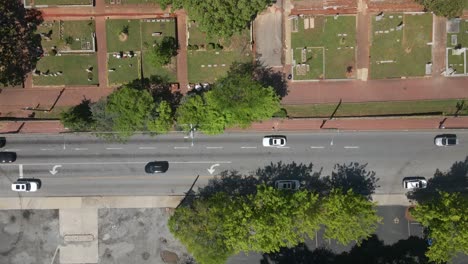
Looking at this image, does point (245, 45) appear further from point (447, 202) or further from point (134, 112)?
point (447, 202)

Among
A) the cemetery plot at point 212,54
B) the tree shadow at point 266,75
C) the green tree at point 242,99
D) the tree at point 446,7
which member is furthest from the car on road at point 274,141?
the tree at point 446,7

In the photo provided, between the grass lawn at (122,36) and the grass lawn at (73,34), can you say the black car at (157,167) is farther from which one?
the grass lawn at (73,34)

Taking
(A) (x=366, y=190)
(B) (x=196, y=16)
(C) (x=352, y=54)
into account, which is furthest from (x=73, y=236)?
(C) (x=352, y=54)

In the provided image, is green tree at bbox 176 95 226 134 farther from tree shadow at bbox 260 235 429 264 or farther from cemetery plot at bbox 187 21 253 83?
tree shadow at bbox 260 235 429 264

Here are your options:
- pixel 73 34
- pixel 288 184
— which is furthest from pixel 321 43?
pixel 73 34

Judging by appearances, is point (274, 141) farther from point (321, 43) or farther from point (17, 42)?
point (17, 42)

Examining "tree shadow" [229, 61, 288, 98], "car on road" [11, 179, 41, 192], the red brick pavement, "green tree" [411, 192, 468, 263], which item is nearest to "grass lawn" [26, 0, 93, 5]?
"tree shadow" [229, 61, 288, 98]
